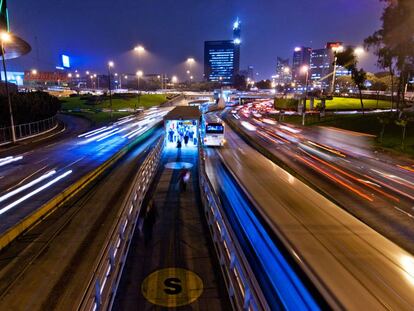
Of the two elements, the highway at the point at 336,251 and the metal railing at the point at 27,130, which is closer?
the highway at the point at 336,251

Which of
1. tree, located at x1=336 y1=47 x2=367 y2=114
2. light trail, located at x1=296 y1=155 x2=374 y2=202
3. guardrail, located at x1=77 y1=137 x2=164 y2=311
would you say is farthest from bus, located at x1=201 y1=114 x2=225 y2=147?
tree, located at x1=336 y1=47 x2=367 y2=114

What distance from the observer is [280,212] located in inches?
595

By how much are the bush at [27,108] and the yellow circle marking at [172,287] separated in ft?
123

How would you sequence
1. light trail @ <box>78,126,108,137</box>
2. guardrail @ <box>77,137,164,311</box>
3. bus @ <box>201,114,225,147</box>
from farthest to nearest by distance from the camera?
light trail @ <box>78,126,108,137</box>
bus @ <box>201,114,225,147</box>
guardrail @ <box>77,137,164,311</box>

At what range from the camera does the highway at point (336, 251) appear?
8.75 m

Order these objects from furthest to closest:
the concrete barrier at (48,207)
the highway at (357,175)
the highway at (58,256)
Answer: the highway at (357,175) < the concrete barrier at (48,207) < the highway at (58,256)

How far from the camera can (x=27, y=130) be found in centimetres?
4209

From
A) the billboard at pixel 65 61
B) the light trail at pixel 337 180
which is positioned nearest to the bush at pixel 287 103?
the light trail at pixel 337 180

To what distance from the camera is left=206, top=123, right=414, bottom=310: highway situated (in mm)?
8750

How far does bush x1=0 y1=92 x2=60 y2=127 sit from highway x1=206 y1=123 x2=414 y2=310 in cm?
3330

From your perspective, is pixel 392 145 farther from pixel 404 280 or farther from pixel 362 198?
pixel 404 280

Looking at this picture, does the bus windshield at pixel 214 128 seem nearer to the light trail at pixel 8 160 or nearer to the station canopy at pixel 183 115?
the station canopy at pixel 183 115

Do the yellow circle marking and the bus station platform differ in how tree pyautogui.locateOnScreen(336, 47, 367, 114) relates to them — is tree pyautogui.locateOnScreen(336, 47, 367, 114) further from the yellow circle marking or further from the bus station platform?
the yellow circle marking

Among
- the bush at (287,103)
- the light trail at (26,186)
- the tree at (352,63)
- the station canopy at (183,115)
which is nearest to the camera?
the light trail at (26,186)
